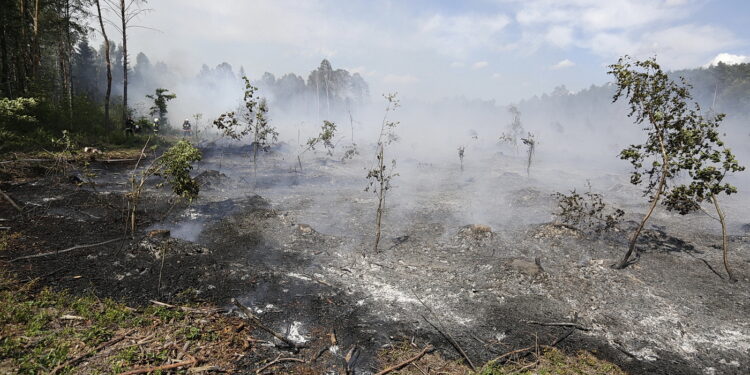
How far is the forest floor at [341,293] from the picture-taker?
5.36 m

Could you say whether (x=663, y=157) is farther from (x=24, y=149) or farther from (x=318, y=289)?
(x=24, y=149)

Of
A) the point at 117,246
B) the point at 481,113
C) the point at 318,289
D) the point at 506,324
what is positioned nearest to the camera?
the point at 506,324

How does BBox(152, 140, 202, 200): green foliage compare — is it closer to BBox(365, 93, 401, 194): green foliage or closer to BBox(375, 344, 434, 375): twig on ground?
BBox(365, 93, 401, 194): green foliage

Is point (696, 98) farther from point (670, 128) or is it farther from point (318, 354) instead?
point (318, 354)

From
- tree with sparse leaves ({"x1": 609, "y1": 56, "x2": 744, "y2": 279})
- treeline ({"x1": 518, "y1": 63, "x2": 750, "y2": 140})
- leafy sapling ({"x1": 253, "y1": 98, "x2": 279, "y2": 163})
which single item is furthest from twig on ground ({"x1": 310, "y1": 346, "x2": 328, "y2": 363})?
treeline ({"x1": 518, "y1": 63, "x2": 750, "y2": 140})

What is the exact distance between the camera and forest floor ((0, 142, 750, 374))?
5.36m

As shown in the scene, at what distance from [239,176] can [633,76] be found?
1741 cm

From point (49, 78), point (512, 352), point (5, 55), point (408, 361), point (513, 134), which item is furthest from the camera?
point (513, 134)

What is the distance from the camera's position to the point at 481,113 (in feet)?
302

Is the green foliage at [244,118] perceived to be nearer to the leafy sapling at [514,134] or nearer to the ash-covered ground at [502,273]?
the ash-covered ground at [502,273]

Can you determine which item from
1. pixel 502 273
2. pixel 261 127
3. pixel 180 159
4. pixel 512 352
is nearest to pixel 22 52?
pixel 261 127

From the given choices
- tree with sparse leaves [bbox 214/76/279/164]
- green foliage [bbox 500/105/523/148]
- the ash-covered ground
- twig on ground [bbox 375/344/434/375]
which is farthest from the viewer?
green foliage [bbox 500/105/523/148]

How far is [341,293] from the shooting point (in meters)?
7.53

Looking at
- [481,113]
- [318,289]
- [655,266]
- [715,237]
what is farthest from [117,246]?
[481,113]
